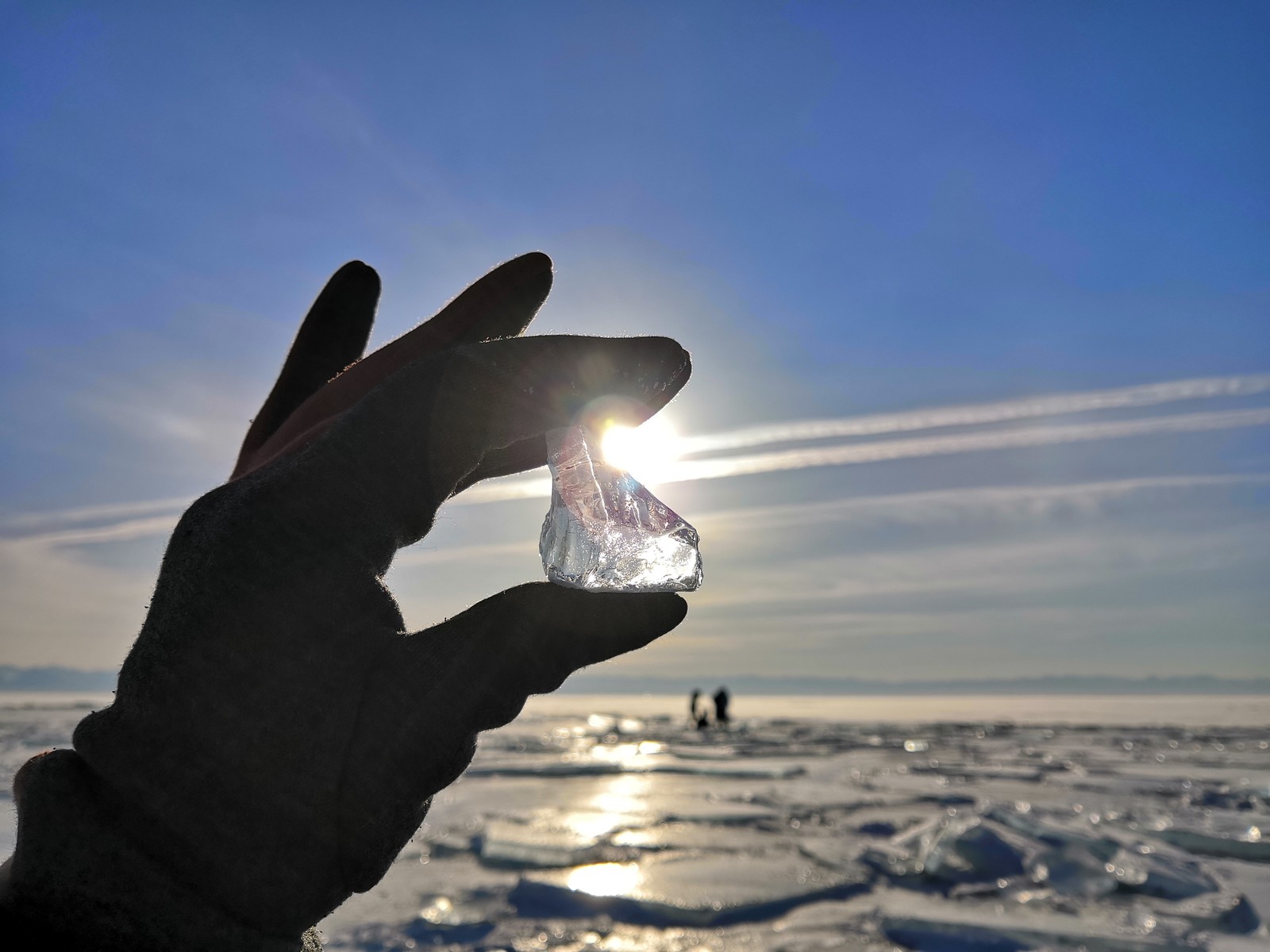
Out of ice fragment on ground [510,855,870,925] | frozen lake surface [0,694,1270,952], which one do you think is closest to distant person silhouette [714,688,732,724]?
frozen lake surface [0,694,1270,952]

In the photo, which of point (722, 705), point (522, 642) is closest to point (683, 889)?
point (522, 642)

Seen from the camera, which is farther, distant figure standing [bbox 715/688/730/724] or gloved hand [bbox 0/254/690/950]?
distant figure standing [bbox 715/688/730/724]

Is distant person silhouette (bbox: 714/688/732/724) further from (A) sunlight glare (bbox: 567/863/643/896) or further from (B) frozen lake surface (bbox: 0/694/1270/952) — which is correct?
(A) sunlight glare (bbox: 567/863/643/896)

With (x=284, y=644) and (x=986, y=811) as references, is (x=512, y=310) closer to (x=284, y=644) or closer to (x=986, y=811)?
(x=284, y=644)

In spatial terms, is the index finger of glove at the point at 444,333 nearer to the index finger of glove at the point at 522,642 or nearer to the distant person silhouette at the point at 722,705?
the index finger of glove at the point at 522,642

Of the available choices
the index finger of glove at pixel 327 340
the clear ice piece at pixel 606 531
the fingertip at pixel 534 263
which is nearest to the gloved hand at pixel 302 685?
the clear ice piece at pixel 606 531

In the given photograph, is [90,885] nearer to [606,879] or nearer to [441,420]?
[441,420]

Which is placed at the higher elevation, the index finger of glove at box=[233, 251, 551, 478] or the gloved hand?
the index finger of glove at box=[233, 251, 551, 478]
